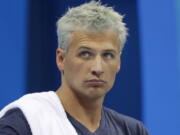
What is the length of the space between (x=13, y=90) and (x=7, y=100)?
0.04 m

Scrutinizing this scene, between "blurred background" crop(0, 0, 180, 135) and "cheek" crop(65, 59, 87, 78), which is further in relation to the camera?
"blurred background" crop(0, 0, 180, 135)

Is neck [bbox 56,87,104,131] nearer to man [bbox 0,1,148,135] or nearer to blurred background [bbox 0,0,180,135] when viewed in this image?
man [bbox 0,1,148,135]

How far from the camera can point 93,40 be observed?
89 cm

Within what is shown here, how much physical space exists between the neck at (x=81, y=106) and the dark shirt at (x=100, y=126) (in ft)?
0.05

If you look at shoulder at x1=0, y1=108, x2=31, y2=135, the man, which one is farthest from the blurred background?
shoulder at x1=0, y1=108, x2=31, y2=135

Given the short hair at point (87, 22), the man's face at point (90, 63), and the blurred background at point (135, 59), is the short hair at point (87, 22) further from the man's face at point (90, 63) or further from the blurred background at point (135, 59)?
the blurred background at point (135, 59)

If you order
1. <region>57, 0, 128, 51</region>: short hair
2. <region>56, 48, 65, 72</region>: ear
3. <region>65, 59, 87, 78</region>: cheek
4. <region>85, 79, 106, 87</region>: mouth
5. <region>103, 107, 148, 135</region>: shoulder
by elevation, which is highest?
<region>57, 0, 128, 51</region>: short hair

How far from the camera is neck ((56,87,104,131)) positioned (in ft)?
2.95

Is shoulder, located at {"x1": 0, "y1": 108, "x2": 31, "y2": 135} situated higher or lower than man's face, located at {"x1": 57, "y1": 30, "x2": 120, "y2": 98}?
lower

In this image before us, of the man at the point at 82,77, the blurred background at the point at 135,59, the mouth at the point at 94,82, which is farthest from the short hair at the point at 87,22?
the blurred background at the point at 135,59

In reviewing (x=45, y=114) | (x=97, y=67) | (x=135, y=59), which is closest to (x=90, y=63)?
(x=97, y=67)

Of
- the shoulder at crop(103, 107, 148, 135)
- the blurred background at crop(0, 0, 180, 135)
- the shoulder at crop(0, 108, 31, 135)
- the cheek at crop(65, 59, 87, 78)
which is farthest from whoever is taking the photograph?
the blurred background at crop(0, 0, 180, 135)

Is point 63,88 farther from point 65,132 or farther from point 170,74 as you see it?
Answer: point 170,74

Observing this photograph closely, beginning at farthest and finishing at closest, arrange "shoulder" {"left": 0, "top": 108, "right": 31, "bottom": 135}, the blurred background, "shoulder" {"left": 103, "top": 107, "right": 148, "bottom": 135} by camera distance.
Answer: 1. the blurred background
2. "shoulder" {"left": 103, "top": 107, "right": 148, "bottom": 135}
3. "shoulder" {"left": 0, "top": 108, "right": 31, "bottom": 135}
